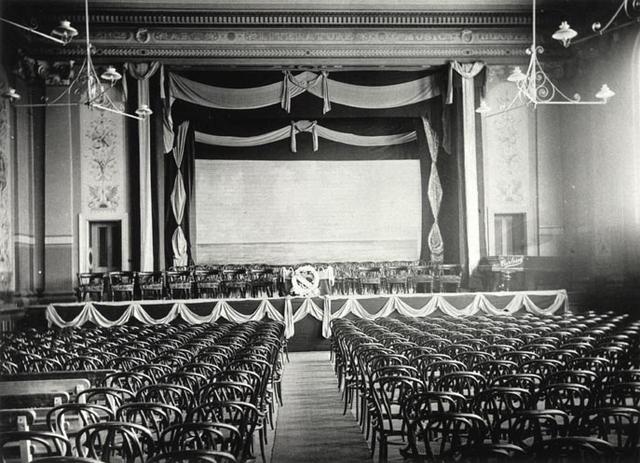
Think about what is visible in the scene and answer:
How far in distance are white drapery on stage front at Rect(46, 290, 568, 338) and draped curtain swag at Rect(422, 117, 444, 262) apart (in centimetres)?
391

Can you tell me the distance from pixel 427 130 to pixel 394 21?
3.52 m

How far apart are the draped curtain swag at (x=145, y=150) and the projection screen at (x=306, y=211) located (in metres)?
4.38

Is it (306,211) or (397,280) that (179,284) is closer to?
(397,280)

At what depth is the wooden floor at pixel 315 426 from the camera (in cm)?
570

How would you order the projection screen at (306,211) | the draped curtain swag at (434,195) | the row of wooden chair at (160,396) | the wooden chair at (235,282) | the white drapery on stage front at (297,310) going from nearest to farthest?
the row of wooden chair at (160,396) → the white drapery on stage front at (297,310) → the wooden chair at (235,282) → the draped curtain swag at (434,195) → the projection screen at (306,211)

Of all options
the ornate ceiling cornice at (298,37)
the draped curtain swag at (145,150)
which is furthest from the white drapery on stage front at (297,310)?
the ornate ceiling cornice at (298,37)

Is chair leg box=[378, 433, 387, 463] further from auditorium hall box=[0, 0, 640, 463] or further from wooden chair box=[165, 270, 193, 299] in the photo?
wooden chair box=[165, 270, 193, 299]

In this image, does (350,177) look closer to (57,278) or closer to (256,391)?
(57,278)

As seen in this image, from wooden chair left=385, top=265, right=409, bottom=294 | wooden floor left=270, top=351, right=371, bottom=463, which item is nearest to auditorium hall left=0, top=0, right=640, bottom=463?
wooden chair left=385, top=265, right=409, bottom=294

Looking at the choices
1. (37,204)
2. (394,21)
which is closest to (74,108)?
A: (37,204)

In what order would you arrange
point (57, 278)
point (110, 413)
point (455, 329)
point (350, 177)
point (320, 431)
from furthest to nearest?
point (350, 177) < point (57, 278) < point (455, 329) < point (320, 431) < point (110, 413)

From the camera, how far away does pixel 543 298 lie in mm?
14422

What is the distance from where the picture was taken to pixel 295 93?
55.3 feet

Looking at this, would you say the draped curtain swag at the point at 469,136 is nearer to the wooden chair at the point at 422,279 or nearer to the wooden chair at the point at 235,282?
the wooden chair at the point at 422,279
